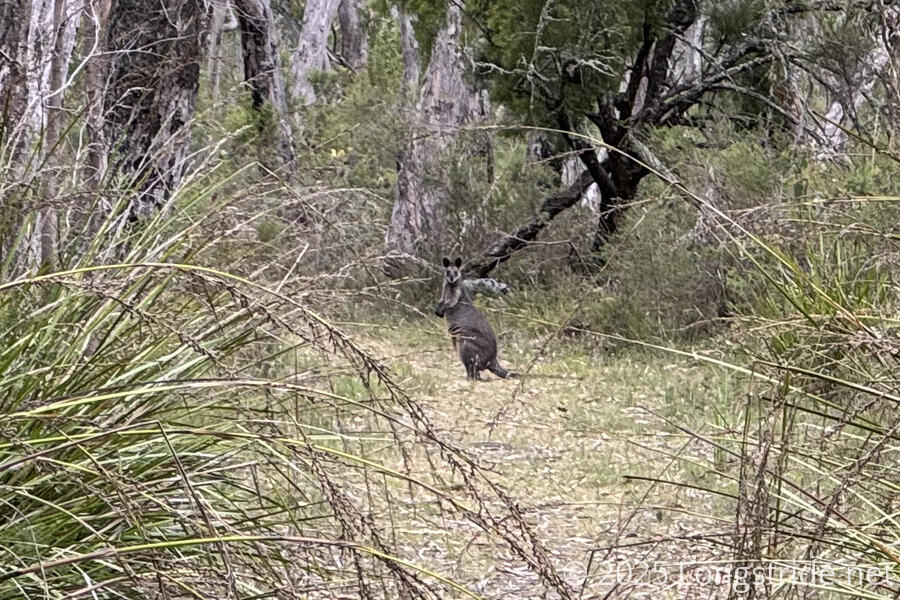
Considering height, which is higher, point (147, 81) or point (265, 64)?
point (265, 64)

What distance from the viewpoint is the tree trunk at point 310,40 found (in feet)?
67.4

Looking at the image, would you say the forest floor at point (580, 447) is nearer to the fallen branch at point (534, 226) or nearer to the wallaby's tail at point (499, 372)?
the wallaby's tail at point (499, 372)

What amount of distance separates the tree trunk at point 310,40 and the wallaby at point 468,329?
11.5m

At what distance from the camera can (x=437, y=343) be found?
33.0ft

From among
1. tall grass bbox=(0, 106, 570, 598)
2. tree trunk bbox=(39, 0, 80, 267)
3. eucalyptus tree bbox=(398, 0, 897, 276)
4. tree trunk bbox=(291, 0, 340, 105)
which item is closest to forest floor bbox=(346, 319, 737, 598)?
tall grass bbox=(0, 106, 570, 598)

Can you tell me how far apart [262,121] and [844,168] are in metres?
6.42

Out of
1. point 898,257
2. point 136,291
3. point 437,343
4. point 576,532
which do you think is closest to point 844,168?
point 437,343

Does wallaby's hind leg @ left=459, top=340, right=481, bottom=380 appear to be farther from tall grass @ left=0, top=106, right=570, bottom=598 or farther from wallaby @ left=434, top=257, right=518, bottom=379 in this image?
tall grass @ left=0, top=106, right=570, bottom=598

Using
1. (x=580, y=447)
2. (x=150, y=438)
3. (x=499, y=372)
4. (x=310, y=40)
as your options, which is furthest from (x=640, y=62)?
(x=310, y=40)

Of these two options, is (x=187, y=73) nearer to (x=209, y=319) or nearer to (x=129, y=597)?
(x=209, y=319)

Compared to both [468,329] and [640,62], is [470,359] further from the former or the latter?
[640,62]

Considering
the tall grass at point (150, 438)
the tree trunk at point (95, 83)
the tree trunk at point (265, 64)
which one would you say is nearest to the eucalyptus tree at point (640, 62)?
the tree trunk at point (265, 64)

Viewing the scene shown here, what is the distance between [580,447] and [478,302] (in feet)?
15.0

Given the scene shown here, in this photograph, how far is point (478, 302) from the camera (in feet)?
36.7
